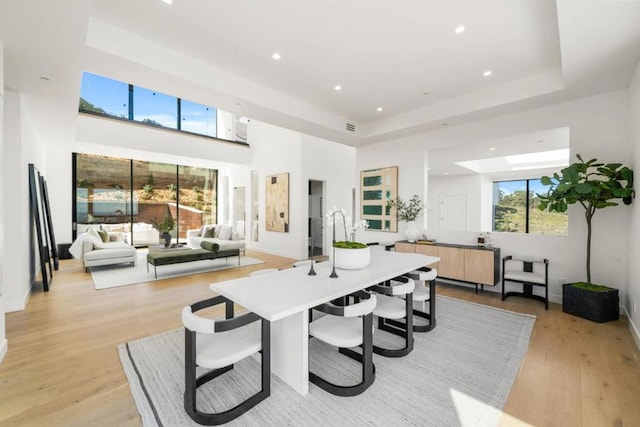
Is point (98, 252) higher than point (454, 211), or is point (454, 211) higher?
point (454, 211)

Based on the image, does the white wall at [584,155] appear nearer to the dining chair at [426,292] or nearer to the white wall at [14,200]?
the dining chair at [426,292]

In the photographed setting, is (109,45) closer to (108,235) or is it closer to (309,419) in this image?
(309,419)

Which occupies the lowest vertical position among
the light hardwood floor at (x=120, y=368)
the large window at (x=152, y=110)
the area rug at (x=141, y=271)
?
the light hardwood floor at (x=120, y=368)

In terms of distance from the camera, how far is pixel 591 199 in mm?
3359

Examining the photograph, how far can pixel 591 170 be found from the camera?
368 centimetres

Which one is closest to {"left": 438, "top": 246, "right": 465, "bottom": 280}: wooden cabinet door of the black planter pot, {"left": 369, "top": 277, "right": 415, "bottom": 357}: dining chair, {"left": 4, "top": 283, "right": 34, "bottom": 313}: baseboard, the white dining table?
the black planter pot

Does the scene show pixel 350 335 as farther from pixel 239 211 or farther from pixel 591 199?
pixel 239 211

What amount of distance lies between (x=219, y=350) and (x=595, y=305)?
13.8 feet

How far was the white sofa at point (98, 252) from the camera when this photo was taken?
5.64m

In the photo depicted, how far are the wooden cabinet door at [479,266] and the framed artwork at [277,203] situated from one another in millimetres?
4678

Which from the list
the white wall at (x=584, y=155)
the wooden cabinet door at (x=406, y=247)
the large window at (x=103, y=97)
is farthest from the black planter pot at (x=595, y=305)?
the large window at (x=103, y=97)

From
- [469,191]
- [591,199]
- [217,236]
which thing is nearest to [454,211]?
[469,191]

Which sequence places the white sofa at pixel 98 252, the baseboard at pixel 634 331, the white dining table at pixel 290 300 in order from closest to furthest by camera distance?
the white dining table at pixel 290 300 < the baseboard at pixel 634 331 < the white sofa at pixel 98 252

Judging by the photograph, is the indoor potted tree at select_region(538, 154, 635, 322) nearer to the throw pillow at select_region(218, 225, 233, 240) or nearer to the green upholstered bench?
the green upholstered bench
